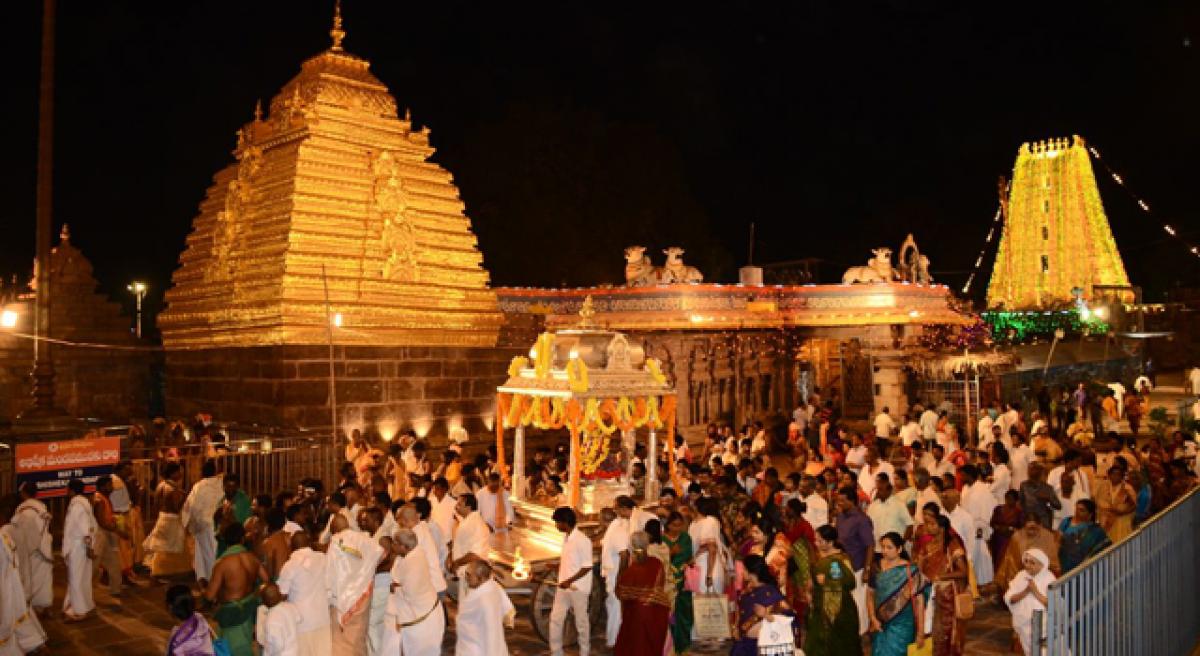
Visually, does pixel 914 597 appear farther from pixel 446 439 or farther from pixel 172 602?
pixel 446 439

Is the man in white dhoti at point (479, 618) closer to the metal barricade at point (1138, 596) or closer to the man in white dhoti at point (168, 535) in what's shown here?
the metal barricade at point (1138, 596)

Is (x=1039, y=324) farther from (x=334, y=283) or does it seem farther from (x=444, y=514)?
(x=444, y=514)

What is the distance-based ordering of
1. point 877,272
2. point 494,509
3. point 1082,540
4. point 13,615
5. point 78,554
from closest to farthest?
1. point 13,615
2. point 1082,540
3. point 78,554
4. point 494,509
5. point 877,272

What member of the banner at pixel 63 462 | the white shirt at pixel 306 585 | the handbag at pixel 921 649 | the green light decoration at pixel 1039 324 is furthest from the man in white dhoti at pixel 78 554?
the green light decoration at pixel 1039 324

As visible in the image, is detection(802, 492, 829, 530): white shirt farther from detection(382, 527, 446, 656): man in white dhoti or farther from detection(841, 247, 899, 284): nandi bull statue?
detection(841, 247, 899, 284): nandi bull statue

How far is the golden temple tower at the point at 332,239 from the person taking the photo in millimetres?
14156

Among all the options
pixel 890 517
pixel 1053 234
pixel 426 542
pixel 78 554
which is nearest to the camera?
pixel 426 542

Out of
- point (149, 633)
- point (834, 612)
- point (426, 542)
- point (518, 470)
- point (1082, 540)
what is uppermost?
point (518, 470)

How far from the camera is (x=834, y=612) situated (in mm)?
6203

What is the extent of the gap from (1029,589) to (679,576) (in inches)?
105

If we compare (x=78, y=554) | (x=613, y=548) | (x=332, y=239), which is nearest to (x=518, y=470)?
(x=613, y=548)

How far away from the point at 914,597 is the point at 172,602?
4857mm

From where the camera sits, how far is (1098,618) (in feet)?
17.4

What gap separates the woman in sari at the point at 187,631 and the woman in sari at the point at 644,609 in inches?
110
